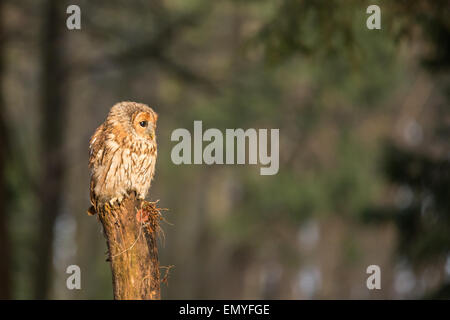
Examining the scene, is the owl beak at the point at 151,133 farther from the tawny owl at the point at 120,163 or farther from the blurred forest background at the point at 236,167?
the blurred forest background at the point at 236,167

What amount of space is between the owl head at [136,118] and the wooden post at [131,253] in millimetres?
344

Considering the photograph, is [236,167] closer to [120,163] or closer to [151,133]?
[120,163]

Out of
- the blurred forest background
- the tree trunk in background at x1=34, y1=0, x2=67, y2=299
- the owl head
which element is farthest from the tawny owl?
the tree trunk in background at x1=34, y1=0, x2=67, y2=299

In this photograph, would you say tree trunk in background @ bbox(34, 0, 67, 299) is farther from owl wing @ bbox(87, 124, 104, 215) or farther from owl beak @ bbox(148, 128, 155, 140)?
owl beak @ bbox(148, 128, 155, 140)

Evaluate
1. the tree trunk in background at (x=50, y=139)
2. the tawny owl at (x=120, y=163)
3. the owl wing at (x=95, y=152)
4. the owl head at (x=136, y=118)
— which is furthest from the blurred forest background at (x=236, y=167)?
the owl head at (x=136, y=118)

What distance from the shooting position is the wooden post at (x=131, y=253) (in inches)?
106

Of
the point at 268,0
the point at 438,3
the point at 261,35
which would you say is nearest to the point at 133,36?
the point at 268,0

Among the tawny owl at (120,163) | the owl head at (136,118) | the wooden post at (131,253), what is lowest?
the wooden post at (131,253)

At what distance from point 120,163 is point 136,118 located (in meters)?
0.28

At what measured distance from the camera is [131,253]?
2701mm

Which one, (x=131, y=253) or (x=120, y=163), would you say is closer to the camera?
(x=131, y=253)

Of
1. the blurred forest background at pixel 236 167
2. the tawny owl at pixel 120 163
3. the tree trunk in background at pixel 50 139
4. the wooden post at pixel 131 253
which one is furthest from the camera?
the tree trunk in background at pixel 50 139

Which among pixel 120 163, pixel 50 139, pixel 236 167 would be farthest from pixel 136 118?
pixel 236 167
